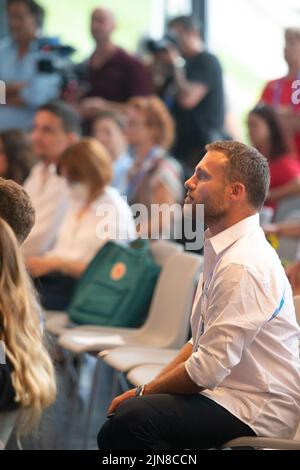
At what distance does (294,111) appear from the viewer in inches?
229

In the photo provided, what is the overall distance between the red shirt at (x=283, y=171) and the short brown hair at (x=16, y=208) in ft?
9.18

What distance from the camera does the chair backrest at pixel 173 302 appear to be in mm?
4293

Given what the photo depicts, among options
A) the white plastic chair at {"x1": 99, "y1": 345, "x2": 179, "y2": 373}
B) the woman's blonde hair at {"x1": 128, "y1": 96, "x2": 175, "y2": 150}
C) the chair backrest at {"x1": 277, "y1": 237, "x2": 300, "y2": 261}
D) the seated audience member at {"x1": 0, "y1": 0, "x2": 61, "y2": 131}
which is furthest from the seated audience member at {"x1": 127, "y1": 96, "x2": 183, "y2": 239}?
the white plastic chair at {"x1": 99, "y1": 345, "x2": 179, "y2": 373}

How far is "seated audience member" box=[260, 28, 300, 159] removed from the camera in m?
→ 5.65

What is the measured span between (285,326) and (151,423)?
41cm

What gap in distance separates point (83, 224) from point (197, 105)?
183cm

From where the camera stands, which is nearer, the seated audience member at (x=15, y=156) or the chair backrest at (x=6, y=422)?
the chair backrest at (x=6, y=422)

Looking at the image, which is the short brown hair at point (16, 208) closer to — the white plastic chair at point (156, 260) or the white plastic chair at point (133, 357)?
the white plastic chair at point (133, 357)

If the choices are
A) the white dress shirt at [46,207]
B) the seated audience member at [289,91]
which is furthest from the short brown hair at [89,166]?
the seated audience member at [289,91]

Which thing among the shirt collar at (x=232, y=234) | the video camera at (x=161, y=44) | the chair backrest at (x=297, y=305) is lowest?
the chair backrest at (x=297, y=305)

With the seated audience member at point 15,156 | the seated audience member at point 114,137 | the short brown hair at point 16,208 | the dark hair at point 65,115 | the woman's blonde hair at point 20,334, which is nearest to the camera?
the woman's blonde hair at point 20,334
